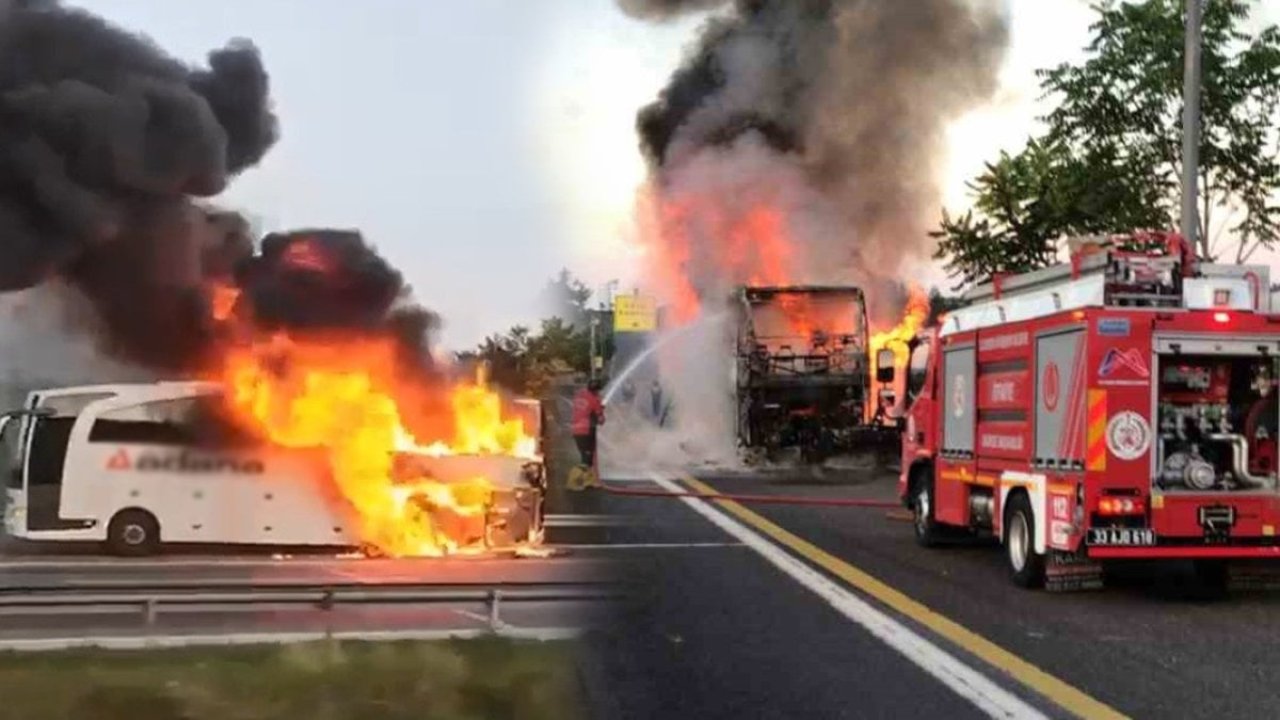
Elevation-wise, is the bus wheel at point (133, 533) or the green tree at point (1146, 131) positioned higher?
the green tree at point (1146, 131)

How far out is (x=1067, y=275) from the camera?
506 inches

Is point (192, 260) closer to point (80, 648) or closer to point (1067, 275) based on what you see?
point (80, 648)

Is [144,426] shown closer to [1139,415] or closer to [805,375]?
[1139,415]

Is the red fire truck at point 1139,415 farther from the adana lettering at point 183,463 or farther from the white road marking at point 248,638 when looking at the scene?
the adana lettering at point 183,463

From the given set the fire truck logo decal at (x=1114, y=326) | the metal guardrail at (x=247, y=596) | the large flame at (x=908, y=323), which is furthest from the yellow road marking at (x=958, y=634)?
the large flame at (x=908, y=323)

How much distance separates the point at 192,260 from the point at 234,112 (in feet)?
2.66

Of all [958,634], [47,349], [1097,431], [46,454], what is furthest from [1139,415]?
[47,349]

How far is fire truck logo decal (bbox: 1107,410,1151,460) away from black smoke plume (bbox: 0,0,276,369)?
25.1 ft

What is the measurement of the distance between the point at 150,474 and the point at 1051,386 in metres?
8.38

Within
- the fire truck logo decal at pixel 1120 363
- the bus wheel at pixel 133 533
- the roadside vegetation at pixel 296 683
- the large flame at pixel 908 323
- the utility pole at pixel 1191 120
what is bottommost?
the roadside vegetation at pixel 296 683

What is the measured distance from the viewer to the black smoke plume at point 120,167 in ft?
17.2

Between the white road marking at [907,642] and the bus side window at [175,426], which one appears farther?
the white road marking at [907,642]

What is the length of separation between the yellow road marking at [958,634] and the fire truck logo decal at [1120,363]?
2191 mm

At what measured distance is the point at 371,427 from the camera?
654cm
